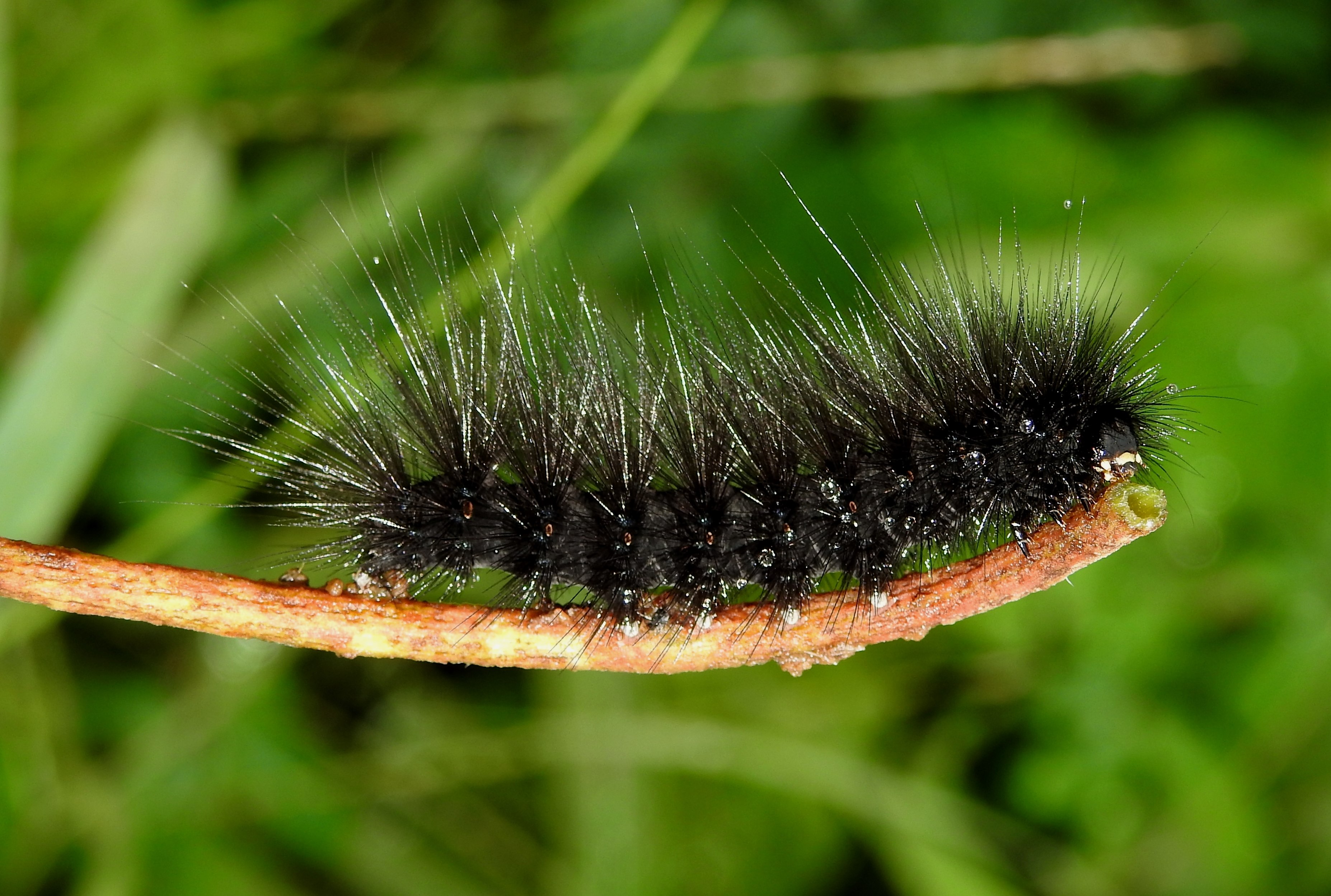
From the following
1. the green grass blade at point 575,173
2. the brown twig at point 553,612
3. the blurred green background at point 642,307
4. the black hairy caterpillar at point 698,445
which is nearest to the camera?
the brown twig at point 553,612

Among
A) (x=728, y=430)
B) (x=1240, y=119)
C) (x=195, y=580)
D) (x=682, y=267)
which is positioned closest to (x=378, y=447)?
(x=195, y=580)

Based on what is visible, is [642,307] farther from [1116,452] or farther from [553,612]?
[1116,452]

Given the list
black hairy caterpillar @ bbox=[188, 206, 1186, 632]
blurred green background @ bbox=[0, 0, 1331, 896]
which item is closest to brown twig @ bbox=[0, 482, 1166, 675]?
black hairy caterpillar @ bbox=[188, 206, 1186, 632]

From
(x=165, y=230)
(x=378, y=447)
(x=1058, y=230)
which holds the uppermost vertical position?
(x=165, y=230)

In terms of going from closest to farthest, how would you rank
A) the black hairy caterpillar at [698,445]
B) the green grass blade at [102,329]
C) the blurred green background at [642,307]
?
the black hairy caterpillar at [698,445]
the green grass blade at [102,329]
the blurred green background at [642,307]

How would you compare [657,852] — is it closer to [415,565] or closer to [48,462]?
[415,565]

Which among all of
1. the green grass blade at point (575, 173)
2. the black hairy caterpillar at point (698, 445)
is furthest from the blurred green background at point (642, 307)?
the black hairy caterpillar at point (698, 445)

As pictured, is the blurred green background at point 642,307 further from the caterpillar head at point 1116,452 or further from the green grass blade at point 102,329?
the caterpillar head at point 1116,452
